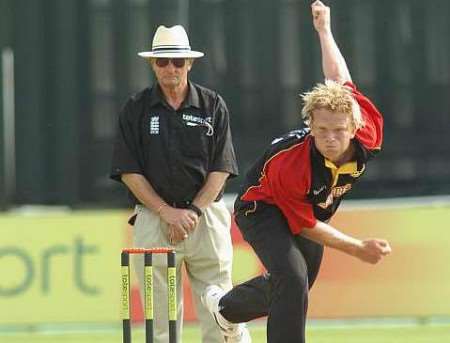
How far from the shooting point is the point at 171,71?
25.1ft

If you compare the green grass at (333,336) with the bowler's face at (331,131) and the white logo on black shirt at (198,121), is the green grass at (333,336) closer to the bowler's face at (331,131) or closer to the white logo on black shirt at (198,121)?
the white logo on black shirt at (198,121)

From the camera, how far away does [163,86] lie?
7.67m

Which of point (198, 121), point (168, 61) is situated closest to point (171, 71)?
point (168, 61)

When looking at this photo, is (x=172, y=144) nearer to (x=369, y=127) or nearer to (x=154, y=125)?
(x=154, y=125)

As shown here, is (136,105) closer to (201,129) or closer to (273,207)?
(201,129)

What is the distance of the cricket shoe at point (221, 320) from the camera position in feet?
24.5

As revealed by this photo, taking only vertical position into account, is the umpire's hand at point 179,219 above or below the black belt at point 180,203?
below

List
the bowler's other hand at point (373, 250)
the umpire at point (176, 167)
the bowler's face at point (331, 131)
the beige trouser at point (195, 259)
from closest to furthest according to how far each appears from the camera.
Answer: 1. the bowler's other hand at point (373, 250)
2. the bowler's face at point (331, 131)
3. the umpire at point (176, 167)
4. the beige trouser at point (195, 259)

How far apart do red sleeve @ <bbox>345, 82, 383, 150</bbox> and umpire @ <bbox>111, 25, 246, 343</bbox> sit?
0.92m

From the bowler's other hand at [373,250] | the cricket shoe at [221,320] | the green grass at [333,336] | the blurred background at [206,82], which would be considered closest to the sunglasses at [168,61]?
the cricket shoe at [221,320]

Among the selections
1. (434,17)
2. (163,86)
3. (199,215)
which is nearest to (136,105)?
(163,86)

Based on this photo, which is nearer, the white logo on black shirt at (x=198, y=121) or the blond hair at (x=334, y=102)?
the blond hair at (x=334, y=102)

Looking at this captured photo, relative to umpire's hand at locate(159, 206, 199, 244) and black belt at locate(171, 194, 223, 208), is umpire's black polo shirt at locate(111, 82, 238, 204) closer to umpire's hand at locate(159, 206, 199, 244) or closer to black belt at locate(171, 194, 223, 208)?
black belt at locate(171, 194, 223, 208)

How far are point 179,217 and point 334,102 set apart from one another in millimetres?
1296
